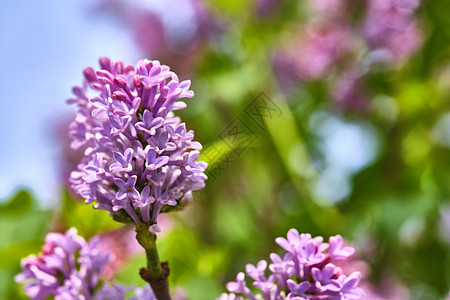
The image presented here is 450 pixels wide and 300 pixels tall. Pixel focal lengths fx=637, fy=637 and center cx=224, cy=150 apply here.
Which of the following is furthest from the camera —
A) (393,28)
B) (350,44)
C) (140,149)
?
(350,44)

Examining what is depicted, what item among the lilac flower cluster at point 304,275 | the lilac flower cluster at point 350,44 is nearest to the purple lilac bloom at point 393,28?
the lilac flower cluster at point 350,44

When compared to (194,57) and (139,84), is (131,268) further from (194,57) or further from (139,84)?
(194,57)

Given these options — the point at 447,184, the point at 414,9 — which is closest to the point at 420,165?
the point at 447,184

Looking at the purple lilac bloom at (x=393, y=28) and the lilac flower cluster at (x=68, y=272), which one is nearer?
the lilac flower cluster at (x=68, y=272)

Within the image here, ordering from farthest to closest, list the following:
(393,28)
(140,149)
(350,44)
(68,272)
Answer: (350,44), (393,28), (68,272), (140,149)

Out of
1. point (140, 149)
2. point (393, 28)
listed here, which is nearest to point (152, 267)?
point (140, 149)

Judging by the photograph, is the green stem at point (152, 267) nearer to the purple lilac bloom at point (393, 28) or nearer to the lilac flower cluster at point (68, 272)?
the lilac flower cluster at point (68, 272)

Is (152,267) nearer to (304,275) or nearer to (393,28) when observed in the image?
(304,275)
